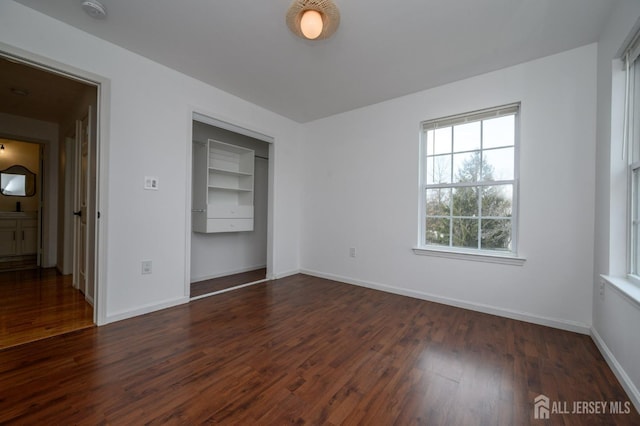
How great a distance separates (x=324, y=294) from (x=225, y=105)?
9.37 ft

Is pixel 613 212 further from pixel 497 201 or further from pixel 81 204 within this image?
pixel 81 204

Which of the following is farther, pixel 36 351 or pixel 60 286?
pixel 60 286

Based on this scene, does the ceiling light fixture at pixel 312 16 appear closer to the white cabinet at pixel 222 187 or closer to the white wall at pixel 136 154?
the white wall at pixel 136 154

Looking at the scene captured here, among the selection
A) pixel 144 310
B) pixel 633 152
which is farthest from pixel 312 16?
pixel 144 310

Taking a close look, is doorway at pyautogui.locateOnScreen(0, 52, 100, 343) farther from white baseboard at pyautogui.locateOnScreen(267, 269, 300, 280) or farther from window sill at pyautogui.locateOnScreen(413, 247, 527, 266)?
window sill at pyautogui.locateOnScreen(413, 247, 527, 266)

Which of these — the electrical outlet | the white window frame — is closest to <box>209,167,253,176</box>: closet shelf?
the electrical outlet

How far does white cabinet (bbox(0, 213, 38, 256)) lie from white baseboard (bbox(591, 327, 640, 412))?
8.11 meters

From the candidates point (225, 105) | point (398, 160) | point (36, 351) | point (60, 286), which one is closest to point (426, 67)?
point (398, 160)

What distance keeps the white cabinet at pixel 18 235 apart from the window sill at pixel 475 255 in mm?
7047

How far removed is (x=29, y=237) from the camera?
4.95 m

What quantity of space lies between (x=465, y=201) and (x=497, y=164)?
0.51 m

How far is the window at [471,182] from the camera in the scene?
278 cm

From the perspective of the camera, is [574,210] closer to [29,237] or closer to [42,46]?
[42,46]

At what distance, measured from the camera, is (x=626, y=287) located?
169 centimetres
